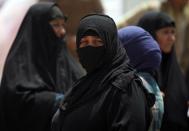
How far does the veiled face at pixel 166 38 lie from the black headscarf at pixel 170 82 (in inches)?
1.3

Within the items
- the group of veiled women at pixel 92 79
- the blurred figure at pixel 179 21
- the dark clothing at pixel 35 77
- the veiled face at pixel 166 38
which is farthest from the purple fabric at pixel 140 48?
the blurred figure at pixel 179 21

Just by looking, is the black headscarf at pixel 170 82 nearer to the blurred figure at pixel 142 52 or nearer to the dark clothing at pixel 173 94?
the dark clothing at pixel 173 94

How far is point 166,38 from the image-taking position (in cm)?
467

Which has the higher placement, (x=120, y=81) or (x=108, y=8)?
(x=120, y=81)

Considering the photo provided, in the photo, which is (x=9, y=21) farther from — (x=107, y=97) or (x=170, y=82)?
(x=107, y=97)

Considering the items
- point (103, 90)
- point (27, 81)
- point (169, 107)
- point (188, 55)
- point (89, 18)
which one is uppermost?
point (89, 18)

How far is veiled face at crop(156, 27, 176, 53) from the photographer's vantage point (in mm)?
4648

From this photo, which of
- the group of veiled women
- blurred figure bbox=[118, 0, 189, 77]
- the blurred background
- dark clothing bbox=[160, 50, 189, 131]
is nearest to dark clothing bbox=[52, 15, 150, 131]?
the group of veiled women

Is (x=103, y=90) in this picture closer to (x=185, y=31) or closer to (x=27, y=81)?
(x=27, y=81)

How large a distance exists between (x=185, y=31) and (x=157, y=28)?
1.56m

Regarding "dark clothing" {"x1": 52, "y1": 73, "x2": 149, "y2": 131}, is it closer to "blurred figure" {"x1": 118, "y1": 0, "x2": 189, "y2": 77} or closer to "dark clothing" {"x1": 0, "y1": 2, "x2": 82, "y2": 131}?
"dark clothing" {"x1": 0, "y1": 2, "x2": 82, "y2": 131}

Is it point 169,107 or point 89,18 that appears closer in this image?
point 89,18

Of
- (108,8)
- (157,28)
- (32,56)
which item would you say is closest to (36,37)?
(32,56)

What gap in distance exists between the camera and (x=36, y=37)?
4.35 metres
